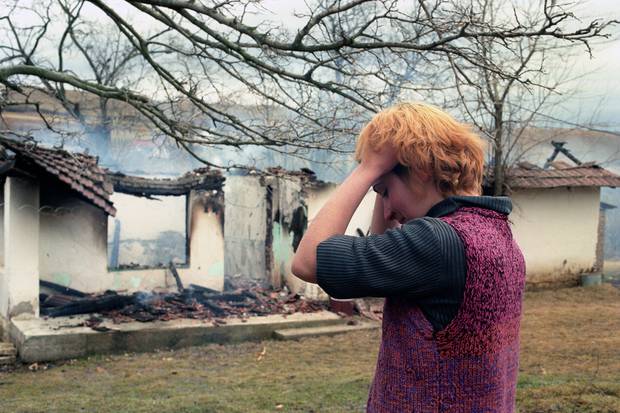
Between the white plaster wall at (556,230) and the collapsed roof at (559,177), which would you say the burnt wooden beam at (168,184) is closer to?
the collapsed roof at (559,177)

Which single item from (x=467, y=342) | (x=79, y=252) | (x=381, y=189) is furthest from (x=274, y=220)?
(x=467, y=342)

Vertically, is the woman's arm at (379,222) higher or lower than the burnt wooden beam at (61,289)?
higher

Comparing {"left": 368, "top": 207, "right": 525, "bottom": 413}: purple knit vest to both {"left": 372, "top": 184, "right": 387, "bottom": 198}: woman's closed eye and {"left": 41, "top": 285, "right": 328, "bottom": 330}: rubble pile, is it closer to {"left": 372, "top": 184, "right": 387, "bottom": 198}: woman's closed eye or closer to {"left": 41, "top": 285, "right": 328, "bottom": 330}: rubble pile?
{"left": 372, "top": 184, "right": 387, "bottom": 198}: woman's closed eye

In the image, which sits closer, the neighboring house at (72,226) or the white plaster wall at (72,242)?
the neighboring house at (72,226)

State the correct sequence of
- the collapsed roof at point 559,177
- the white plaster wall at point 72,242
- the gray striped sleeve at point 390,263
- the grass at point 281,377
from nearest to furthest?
the gray striped sleeve at point 390,263, the grass at point 281,377, the white plaster wall at point 72,242, the collapsed roof at point 559,177

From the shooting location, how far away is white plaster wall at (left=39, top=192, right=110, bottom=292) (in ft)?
40.1

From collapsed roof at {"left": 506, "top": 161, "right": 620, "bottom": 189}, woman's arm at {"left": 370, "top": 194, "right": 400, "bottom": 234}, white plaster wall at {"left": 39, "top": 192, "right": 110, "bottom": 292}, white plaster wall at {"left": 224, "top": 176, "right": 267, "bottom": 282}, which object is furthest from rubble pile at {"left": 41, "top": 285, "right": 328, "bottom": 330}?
woman's arm at {"left": 370, "top": 194, "right": 400, "bottom": 234}

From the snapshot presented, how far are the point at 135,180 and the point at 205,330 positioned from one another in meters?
4.25

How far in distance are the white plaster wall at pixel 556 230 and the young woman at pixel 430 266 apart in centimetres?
1546

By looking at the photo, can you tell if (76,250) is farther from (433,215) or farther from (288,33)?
(433,215)

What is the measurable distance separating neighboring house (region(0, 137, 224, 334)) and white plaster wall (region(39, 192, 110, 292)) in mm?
18

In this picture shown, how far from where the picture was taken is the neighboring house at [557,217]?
1672cm

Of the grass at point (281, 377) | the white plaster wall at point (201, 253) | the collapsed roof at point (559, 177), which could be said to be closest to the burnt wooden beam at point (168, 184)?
the white plaster wall at point (201, 253)

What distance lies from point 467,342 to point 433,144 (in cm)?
55
